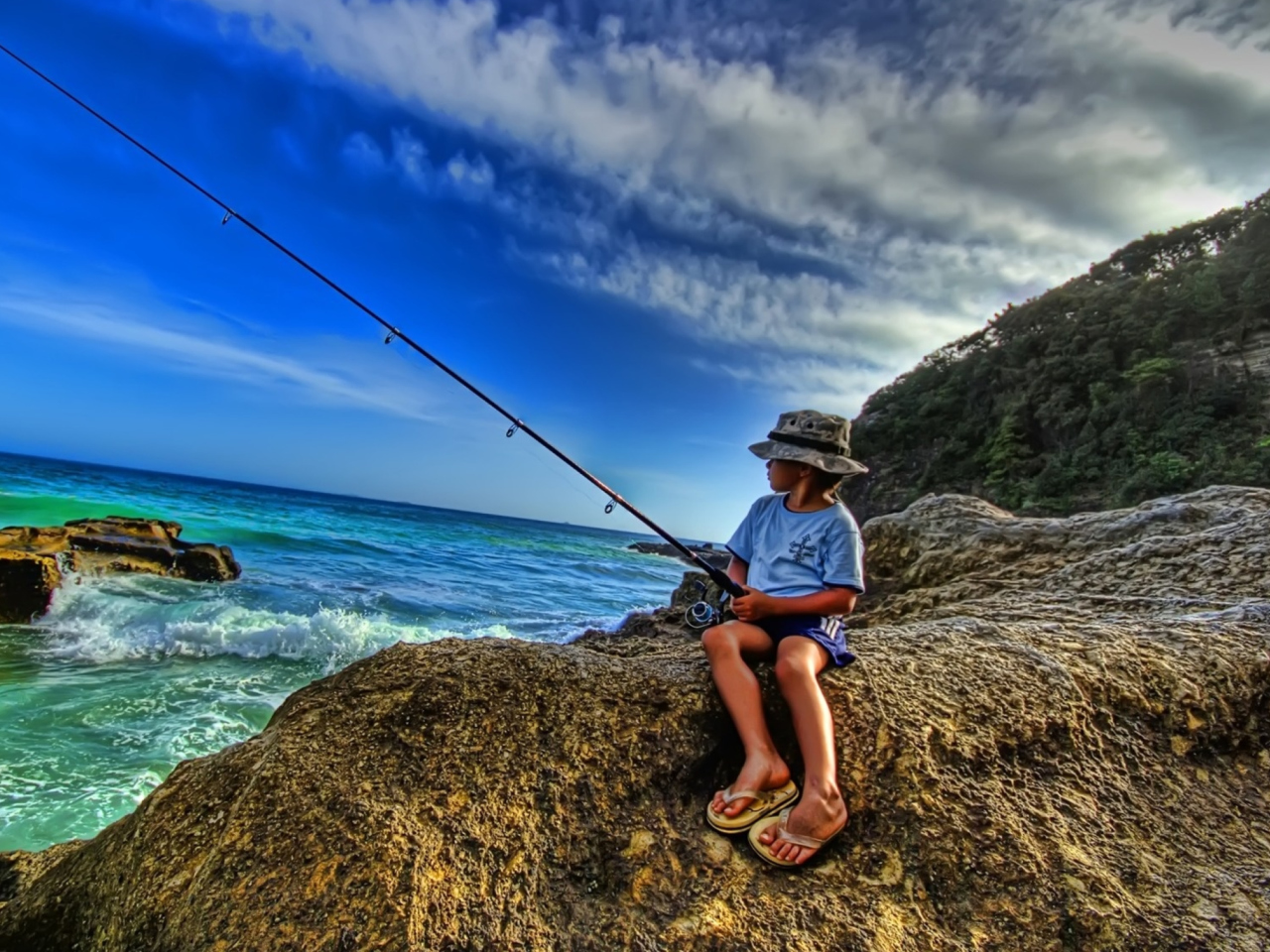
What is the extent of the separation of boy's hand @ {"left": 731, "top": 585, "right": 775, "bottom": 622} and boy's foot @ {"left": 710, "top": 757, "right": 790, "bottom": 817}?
0.59 metres

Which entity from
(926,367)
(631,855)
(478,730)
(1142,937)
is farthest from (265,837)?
(926,367)

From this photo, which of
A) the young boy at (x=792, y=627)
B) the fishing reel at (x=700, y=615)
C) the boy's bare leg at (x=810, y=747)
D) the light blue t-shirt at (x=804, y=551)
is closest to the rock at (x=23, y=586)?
the fishing reel at (x=700, y=615)

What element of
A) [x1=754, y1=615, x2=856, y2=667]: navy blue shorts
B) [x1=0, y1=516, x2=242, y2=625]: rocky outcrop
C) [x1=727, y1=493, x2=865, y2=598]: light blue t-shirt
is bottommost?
[x1=0, y1=516, x2=242, y2=625]: rocky outcrop

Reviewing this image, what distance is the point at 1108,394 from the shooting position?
2266 centimetres

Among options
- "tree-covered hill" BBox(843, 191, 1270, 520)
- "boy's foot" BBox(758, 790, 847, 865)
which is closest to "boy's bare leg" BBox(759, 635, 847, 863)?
"boy's foot" BBox(758, 790, 847, 865)

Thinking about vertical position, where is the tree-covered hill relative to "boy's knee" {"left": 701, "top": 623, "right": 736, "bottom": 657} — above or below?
above

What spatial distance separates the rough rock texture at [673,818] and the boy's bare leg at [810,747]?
89 mm

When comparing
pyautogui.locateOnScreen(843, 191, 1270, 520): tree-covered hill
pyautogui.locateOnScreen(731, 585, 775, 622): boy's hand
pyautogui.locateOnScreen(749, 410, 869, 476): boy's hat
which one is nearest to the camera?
pyautogui.locateOnScreen(731, 585, 775, 622): boy's hand

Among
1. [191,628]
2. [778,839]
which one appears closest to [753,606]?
[778,839]

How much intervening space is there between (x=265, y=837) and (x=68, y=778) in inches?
190

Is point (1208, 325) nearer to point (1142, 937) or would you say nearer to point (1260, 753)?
point (1260, 753)

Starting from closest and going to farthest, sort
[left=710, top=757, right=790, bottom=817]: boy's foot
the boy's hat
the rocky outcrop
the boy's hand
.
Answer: [left=710, top=757, right=790, bottom=817]: boy's foot
the boy's hand
the boy's hat
the rocky outcrop

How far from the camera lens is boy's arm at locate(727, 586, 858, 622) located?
2.43 m

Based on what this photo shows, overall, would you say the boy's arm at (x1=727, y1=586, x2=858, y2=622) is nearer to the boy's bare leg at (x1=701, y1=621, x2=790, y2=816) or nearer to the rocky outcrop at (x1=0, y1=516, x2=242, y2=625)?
the boy's bare leg at (x1=701, y1=621, x2=790, y2=816)
